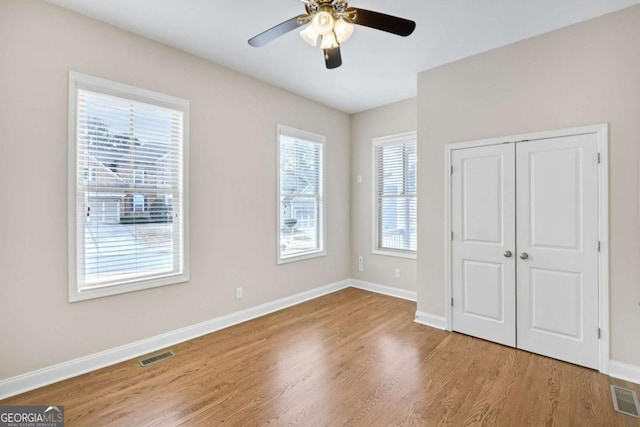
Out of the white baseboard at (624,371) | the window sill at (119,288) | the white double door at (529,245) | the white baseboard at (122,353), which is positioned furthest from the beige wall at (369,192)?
the window sill at (119,288)

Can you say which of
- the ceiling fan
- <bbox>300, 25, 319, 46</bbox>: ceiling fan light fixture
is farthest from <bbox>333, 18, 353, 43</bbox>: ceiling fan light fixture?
<bbox>300, 25, 319, 46</bbox>: ceiling fan light fixture

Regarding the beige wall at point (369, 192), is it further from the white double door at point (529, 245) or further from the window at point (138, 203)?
the window at point (138, 203)

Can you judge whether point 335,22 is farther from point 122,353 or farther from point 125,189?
point 122,353

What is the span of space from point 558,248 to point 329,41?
263cm

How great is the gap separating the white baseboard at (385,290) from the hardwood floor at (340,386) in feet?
3.91

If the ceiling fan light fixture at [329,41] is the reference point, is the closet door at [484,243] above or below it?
below

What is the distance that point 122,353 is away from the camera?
8.73 feet

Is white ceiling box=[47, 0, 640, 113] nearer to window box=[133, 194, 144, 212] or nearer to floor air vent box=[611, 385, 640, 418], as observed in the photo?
window box=[133, 194, 144, 212]

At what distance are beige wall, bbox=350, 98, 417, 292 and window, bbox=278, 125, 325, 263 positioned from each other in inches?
28.2

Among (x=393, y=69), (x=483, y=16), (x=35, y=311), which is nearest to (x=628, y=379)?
(x=483, y=16)

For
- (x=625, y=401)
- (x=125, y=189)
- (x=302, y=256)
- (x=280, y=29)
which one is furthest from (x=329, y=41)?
(x=625, y=401)

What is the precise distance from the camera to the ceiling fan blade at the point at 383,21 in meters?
1.83

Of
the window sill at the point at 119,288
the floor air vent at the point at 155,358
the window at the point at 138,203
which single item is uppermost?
the window at the point at 138,203

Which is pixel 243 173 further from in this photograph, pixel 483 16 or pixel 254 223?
pixel 483 16
